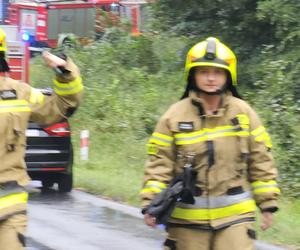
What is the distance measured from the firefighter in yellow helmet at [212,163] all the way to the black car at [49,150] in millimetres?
6740

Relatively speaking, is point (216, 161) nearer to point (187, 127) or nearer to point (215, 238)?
point (187, 127)

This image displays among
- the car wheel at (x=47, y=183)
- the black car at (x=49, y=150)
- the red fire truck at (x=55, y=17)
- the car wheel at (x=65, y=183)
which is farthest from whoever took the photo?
the red fire truck at (x=55, y=17)

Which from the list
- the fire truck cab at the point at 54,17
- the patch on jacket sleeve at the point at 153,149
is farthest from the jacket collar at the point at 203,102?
the fire truck cab at the point at 54,17

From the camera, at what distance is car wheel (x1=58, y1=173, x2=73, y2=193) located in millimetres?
11497

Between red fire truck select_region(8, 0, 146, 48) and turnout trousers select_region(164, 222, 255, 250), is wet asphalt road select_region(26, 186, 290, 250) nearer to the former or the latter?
turnout trousers select_region(164, 222, 255, 250)

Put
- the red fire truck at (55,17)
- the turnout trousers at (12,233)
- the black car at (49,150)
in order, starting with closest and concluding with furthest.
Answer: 1. the turnout trousers at (12,233)
2. the black car at (49,150)
3. the red fire truck at (55,17)

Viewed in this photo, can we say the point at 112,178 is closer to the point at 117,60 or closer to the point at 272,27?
the point at 272,27

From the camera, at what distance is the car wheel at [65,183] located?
37.7 feet

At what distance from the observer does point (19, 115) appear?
4344 millimetres

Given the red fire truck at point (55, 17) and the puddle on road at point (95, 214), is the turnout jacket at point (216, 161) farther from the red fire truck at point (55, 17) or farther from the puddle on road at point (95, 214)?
the red fire truck at point (55, 17)

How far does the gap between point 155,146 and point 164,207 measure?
0.39 meters

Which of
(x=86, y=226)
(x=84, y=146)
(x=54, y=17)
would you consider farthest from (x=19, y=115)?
(x=54, y=17)

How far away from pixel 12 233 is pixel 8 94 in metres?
0.78

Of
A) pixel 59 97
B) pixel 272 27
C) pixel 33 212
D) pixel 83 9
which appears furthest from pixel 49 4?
pixel 59 97
